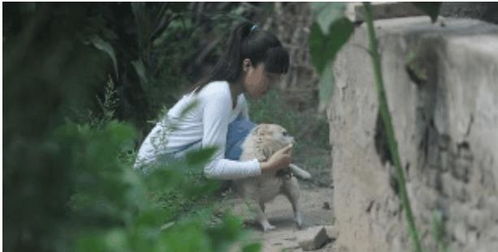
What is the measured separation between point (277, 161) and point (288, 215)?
26.4 inches

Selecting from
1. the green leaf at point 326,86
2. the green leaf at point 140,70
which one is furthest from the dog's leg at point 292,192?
the green leaf at point 326,86

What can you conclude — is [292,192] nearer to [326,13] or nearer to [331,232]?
[331,232]

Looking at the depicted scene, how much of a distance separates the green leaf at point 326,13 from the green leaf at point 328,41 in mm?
58

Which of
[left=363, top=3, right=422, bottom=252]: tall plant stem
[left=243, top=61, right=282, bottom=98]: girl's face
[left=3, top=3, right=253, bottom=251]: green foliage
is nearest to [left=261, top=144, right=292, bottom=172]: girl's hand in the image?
[left=243, top=61, right=282, bottom=98]: girl's face

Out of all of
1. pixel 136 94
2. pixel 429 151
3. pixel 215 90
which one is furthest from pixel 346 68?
pixel 136 94

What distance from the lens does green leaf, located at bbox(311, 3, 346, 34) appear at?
11.5ft

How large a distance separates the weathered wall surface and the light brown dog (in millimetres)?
1007

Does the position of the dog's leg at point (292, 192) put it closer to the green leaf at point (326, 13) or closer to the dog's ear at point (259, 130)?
the dog's ear at point (259, 130)

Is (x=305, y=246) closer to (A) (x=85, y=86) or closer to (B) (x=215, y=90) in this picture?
(B) (x=215, y=90)

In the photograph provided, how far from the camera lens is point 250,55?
237 inches

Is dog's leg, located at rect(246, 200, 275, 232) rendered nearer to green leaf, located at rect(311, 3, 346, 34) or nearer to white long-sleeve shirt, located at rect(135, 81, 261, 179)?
white long-sleeve shirt, located at rect(135, 81, 261, 179)

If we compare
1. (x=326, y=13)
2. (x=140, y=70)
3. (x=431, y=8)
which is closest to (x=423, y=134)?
(x=431, y=8)

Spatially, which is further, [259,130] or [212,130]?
[259,130]

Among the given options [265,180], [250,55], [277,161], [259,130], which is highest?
[250,55]
